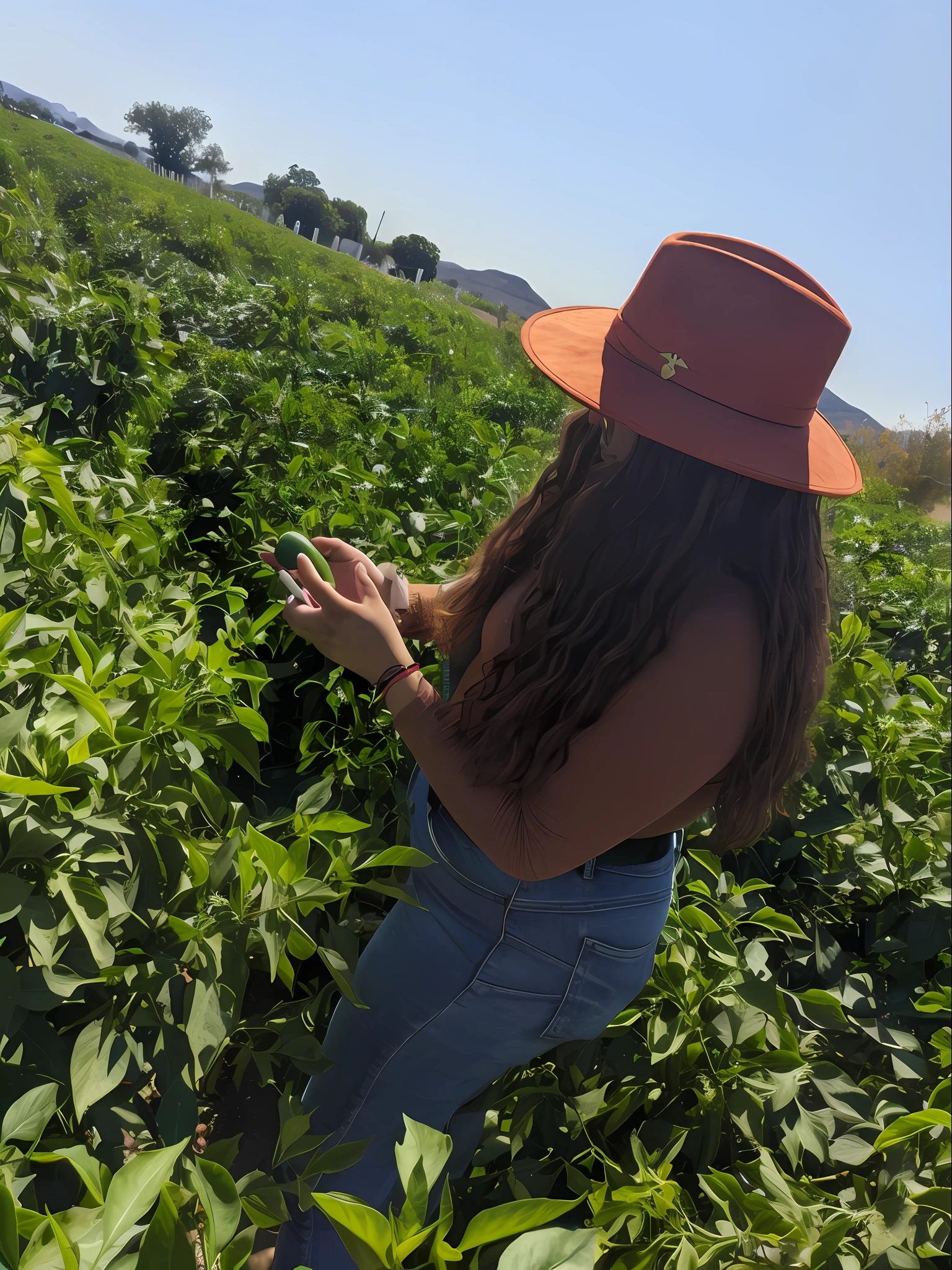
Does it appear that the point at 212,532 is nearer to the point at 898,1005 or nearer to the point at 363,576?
the point at 363,576

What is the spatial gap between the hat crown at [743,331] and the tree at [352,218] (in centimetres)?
890

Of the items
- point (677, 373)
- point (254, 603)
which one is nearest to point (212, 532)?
point (254, 603)

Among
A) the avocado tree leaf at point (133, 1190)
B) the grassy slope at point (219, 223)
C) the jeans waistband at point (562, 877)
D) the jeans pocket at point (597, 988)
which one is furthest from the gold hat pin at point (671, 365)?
the grassy slope at point (219, 223)

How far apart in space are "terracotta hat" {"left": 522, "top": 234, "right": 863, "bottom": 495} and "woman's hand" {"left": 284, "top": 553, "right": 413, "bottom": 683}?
15.7 inches

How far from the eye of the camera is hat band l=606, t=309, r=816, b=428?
0.95m

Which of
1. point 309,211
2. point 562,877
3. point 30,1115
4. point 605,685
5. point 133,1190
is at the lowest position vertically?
point 30,1115

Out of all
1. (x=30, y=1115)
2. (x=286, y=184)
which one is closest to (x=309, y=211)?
(x=286, y=184)

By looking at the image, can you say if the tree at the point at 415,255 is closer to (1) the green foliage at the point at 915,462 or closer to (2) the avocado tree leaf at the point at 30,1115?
(1) the green foliage at the point at 915,462

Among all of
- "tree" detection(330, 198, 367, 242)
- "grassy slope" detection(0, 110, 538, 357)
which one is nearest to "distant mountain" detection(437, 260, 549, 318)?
"grassy slope" detection(0, 110, 538, 357)

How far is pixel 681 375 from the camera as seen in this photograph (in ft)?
3.15

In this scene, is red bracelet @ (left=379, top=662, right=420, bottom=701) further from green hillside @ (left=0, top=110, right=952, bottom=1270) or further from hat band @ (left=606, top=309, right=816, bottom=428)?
hat band @ (left=606, top=309, right=816, bottom=428)

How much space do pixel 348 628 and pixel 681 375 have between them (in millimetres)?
535

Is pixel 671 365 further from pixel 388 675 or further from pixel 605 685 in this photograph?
pixel 388 675

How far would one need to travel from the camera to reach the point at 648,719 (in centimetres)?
90
